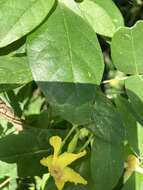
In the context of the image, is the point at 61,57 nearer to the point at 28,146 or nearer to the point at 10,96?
the point at 28,146

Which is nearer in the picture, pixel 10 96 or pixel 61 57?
pixel 61 57

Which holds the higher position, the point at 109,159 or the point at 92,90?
the point at 92,90

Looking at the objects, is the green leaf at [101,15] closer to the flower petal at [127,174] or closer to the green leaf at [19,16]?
the green leaf at [19,16]

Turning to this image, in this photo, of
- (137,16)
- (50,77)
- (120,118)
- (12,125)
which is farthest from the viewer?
(137,16)

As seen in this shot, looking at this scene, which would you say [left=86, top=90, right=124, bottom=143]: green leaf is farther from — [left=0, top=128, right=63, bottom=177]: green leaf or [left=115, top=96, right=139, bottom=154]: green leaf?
[left=0, top=128, right=63, bottom=177]: green leaf

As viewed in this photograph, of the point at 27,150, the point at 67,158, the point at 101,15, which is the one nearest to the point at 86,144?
the point at 67,158

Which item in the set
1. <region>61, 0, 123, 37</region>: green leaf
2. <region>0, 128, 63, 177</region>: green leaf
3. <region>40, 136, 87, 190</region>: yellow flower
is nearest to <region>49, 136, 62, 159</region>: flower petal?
<region>40, 136, 87, 190</region>: yellow flower

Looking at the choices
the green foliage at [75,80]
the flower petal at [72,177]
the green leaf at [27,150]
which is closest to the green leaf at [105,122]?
the green foliage at [75,80]

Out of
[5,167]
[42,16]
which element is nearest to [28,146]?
[5,167]
